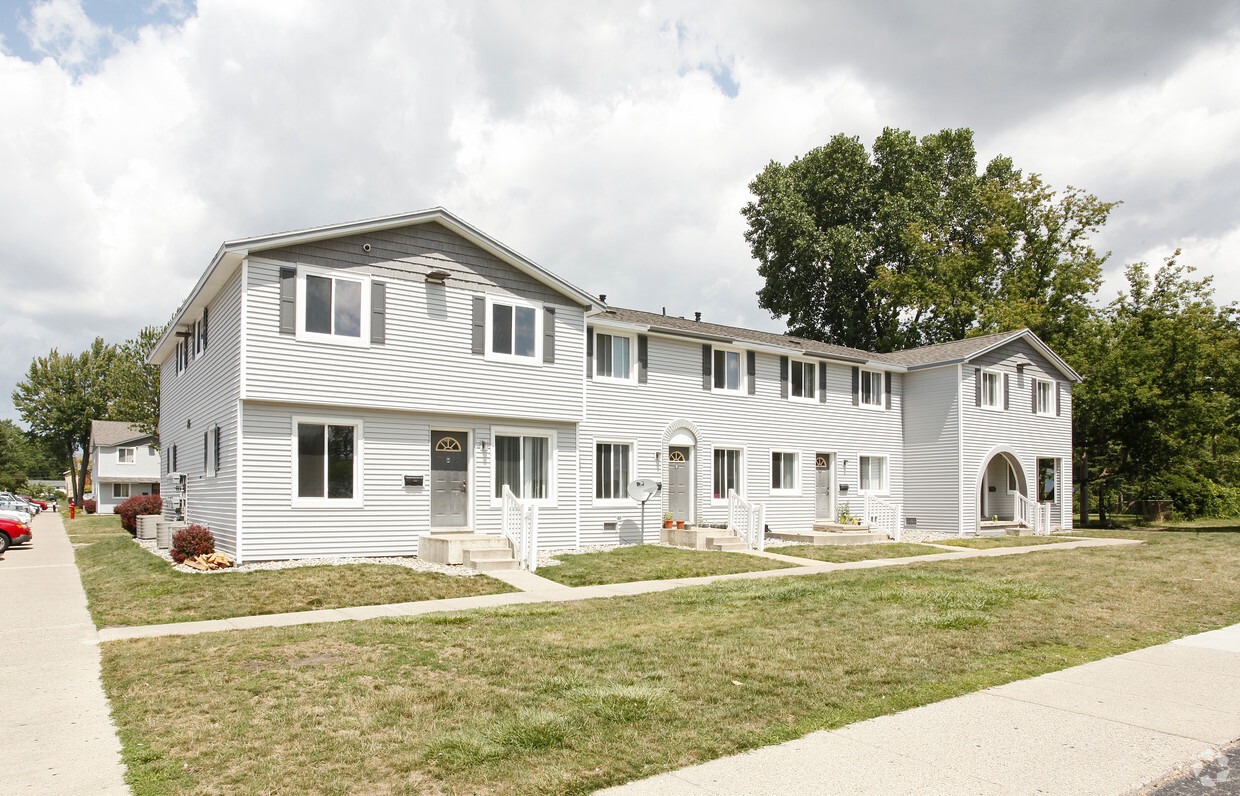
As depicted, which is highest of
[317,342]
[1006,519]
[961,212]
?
[961,212]

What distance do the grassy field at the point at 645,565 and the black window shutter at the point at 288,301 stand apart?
633 centimetres

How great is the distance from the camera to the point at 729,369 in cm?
2342

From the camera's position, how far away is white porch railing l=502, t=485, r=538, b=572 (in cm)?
1536

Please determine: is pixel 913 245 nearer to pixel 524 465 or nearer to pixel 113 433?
pixel 524 465

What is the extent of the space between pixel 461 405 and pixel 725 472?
883 cm

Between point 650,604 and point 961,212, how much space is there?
128ft

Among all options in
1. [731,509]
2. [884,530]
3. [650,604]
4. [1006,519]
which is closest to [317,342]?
→ [650,604]

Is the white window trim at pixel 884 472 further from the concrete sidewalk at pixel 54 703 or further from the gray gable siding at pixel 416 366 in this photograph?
the concrete sidewalk at pixel 54 703

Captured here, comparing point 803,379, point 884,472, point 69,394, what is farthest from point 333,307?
point 69,394

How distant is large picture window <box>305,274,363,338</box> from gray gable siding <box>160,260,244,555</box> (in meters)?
1.21

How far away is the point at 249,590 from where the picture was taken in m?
12.2

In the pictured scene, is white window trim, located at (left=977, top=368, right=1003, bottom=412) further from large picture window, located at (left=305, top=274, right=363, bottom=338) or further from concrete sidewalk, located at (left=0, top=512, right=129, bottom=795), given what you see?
concrete sidewalk, located at (left=0, top=512, right=129, bottom=795)

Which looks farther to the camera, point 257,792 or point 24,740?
point 24,740

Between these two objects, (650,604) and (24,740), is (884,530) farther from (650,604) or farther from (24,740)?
(24,740)
